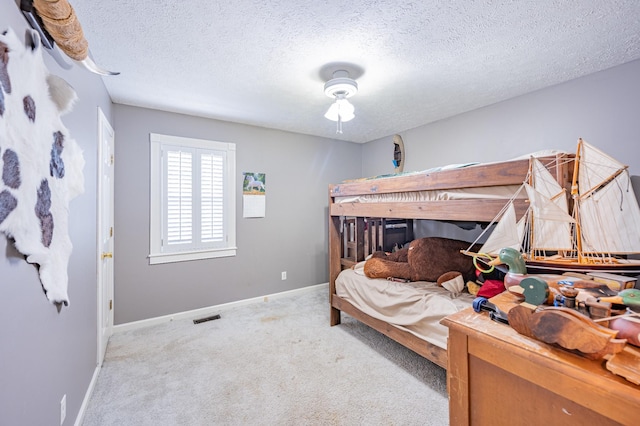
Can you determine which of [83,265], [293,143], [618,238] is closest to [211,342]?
[83,265]

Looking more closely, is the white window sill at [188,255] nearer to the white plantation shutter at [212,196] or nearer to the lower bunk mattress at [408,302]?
the white plantation shutter at [212,196]

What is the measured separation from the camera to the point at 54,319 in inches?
50.6

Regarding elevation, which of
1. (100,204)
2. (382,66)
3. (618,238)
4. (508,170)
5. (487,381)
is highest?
(382,66)

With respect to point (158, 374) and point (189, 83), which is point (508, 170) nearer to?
point (189, 83)

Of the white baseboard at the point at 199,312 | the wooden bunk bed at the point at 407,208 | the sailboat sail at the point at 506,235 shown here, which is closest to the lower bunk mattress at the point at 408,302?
the wooden bunk bed at the point at 407,208

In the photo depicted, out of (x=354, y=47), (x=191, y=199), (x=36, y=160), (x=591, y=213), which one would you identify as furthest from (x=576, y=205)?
(x=191, y=199)

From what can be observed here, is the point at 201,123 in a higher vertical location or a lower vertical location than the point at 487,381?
higher

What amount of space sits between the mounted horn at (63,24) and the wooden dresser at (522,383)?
1897 millimetres

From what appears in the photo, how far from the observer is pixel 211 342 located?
8.51ft

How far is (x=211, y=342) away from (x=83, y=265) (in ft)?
4.44

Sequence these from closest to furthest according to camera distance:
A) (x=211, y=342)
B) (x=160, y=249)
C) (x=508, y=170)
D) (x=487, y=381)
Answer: (x=487, y=381) < (x=508, y=170) < (x=211, y=342) < (x=160, y=249)

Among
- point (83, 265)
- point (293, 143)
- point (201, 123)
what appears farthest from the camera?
point (293, 143)

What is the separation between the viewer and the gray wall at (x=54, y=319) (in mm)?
918

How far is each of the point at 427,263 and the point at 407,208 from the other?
70cm
